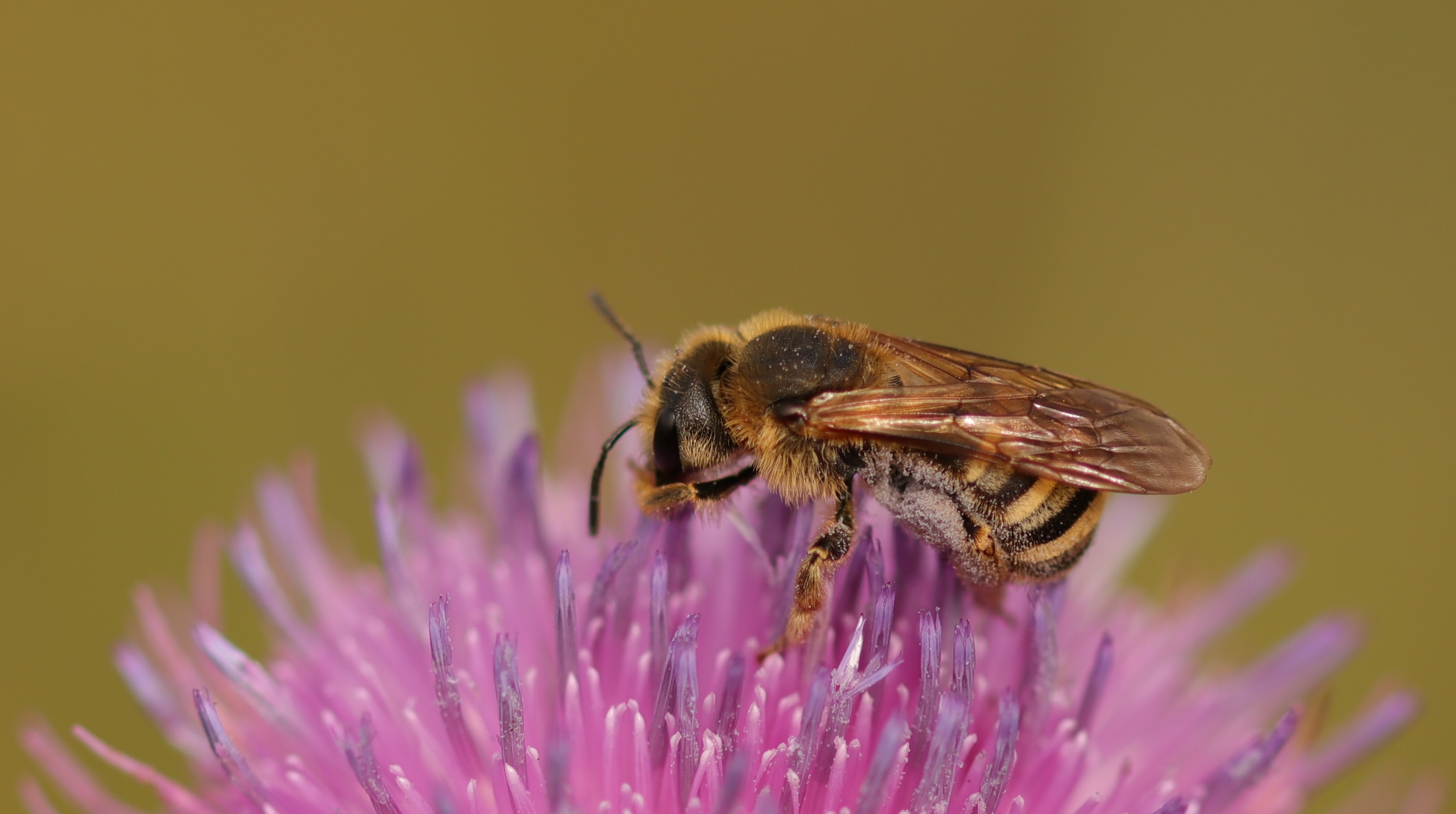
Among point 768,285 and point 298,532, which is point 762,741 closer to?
point 298,532

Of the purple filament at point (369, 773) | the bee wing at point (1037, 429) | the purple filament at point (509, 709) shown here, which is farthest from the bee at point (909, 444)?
the purple filament at point (369, 773)

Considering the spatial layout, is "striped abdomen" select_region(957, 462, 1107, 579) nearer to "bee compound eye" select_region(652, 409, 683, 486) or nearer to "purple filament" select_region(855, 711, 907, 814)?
"purple filament" select_region(855, 711, 907, 814)

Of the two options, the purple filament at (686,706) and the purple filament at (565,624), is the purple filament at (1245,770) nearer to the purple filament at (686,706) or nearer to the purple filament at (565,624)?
the purple filament at (686,706)

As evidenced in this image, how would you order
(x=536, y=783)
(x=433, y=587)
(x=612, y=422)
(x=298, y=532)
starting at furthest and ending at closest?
(x=612, y=422)
(x=298, y=532)
(x=433, y=587)
(x=536, y=783)

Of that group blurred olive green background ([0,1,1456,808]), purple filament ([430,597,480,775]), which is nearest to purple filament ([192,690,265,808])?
purple filament ([430,597,480,775])

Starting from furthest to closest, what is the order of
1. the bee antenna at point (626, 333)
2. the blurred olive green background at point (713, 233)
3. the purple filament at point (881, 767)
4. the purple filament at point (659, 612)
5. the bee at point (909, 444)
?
the blurred olive green background at point (713, 233) < the bee antenna at point (626, 333) < the purple filament at point (659, 612) < the bee at point (909, 444) < the purple filament at point (881, 767)

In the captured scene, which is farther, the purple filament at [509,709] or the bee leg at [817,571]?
the bee leg at [817,571]

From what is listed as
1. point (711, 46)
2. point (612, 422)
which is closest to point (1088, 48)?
point (711, 46)
